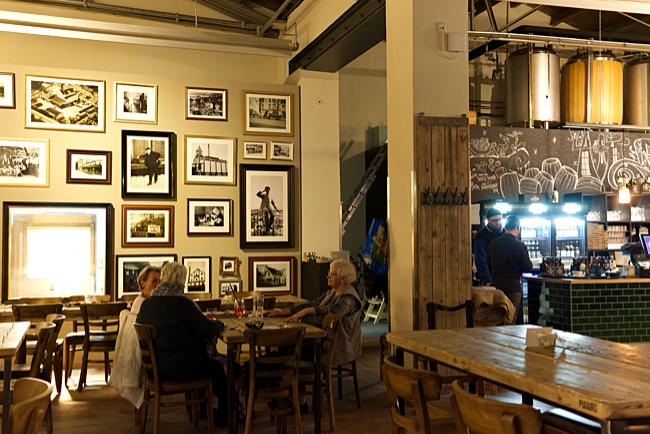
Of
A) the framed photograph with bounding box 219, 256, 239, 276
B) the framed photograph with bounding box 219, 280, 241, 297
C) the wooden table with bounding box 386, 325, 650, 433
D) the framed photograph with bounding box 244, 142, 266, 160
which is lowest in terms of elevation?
the framed photograph with bounding box 219, 280, 241, 297

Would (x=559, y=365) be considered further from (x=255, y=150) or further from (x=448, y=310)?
(x=255, y=150)

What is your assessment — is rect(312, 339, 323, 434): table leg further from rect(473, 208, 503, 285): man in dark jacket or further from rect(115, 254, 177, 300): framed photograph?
rect(115, 254, 177, 300): framed photograph

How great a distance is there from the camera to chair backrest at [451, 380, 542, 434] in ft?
8.20

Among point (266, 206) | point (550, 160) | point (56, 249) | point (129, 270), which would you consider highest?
point (550, 160)

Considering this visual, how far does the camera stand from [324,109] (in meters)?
9.68

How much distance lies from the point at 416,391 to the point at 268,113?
7004 millimetres

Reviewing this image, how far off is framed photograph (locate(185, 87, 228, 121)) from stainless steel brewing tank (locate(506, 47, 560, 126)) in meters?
4.52

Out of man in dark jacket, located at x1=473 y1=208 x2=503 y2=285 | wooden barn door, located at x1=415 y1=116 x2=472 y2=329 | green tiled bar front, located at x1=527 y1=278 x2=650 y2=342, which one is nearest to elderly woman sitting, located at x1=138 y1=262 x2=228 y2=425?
wooden barn door, located at x1=415 y1=116 x2=472 y2=329

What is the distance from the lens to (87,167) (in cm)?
867

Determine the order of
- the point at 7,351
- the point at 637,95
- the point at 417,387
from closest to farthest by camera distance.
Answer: the point at 417,387, the point at 7,351, the point at 637,95

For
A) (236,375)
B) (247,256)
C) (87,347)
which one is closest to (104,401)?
(87,347)

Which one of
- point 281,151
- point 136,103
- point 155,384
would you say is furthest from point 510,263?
point 136,103

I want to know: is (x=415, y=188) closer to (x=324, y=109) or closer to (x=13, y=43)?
(x=324, y=109)

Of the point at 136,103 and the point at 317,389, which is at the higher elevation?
the point at 136,103
